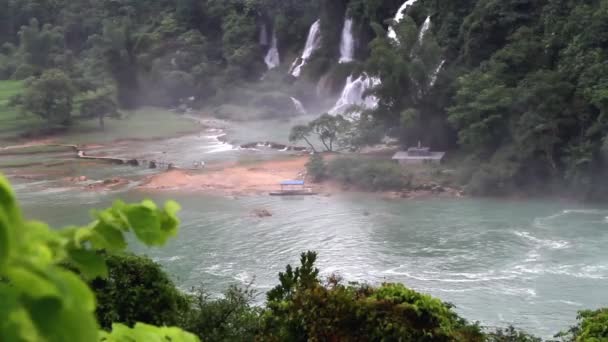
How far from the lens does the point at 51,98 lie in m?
29.0

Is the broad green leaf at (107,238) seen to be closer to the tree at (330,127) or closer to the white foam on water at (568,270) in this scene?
the white foam on water at (568,270)

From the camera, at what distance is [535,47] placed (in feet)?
63.3

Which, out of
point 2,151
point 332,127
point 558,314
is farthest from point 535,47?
point 2,151

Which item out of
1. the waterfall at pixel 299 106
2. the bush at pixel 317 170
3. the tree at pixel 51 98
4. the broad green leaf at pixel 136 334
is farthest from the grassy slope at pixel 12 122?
the broad green leaf at pixel 136 334

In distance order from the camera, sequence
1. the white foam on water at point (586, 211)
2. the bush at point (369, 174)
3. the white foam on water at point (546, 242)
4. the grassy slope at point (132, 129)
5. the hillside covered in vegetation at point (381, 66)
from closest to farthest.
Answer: the white foam on water at point (546, 242) < the white foam on water at point (586, 211) < the hillside covered in vegetation at point (381, 66) < the bush at point (369, 174) < the grassy slope at point (132, 129)

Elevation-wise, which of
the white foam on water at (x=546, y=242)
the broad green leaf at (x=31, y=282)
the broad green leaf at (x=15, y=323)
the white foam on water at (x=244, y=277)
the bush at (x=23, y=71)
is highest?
the bush at (x=23, y=71)

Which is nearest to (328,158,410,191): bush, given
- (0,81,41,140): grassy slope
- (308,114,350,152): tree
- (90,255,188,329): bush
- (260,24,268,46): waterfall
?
(308,114,350,152): tree

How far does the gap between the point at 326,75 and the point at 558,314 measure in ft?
70.9

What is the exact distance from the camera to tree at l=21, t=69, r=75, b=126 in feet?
94.1

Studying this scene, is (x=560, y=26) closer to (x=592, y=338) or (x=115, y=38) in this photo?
(x=592, y=338)

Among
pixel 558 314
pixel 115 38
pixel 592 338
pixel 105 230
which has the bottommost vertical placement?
pixel 558 314

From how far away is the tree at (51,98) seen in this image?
28672mm

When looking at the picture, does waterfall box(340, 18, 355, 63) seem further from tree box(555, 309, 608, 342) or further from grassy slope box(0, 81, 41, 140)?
tree box(555, 309, 608, 342)

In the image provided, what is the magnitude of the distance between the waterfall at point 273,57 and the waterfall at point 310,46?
2553 mm
